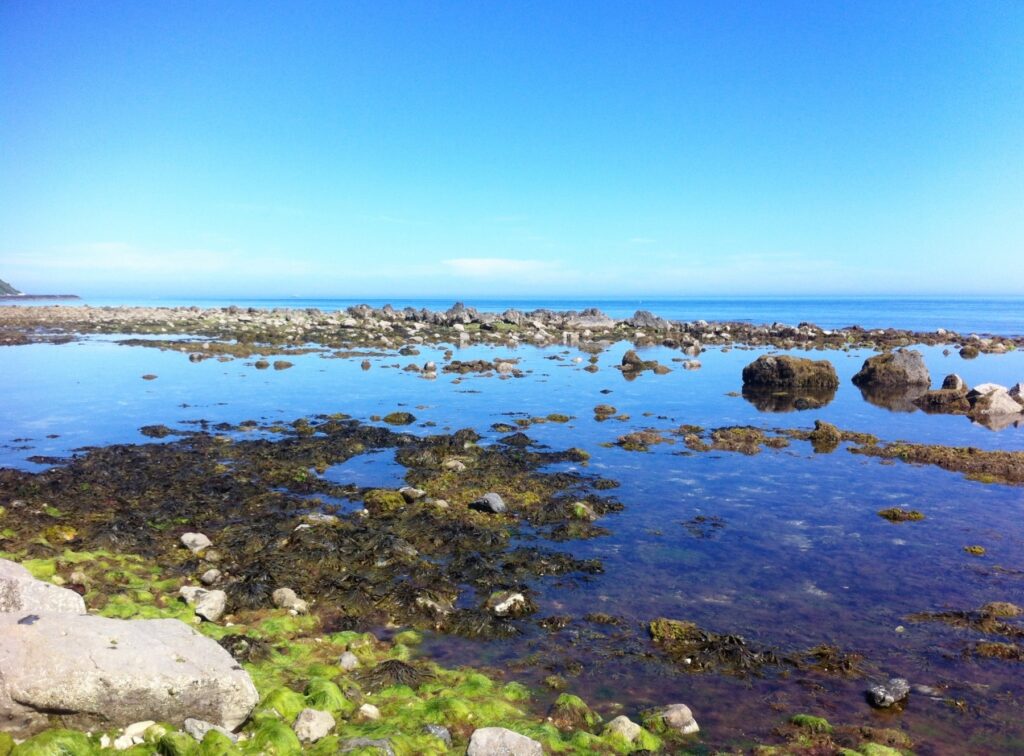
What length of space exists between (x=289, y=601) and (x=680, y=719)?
5828mm

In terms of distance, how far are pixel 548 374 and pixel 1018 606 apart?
2512cm

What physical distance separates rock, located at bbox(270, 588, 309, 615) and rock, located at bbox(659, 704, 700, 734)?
539cm

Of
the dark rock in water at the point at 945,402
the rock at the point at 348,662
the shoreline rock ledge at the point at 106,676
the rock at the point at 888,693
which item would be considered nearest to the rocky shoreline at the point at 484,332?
the dark rock in water at the point at 945,402

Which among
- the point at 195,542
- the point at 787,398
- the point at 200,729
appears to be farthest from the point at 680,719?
the point at 787,398

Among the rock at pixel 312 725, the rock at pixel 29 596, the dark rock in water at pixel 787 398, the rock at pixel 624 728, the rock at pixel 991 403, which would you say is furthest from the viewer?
the dark rock in water at pixel 787 398

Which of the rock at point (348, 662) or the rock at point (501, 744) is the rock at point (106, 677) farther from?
the rock at point (501, 744)

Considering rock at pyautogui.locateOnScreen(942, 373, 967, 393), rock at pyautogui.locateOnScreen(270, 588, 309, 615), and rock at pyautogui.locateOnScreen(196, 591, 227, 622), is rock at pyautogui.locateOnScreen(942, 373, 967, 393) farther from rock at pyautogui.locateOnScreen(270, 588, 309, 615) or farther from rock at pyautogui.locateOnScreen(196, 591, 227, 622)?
rock at pyautogui.locateOnScreen(196, 591, 227, 622)

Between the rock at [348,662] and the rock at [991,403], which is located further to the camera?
the rock at [991,403]

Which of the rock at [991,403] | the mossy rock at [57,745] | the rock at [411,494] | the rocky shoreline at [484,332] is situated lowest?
the rock at [411,494]

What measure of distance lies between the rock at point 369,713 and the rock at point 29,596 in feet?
10.9

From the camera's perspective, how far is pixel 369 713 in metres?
6.56

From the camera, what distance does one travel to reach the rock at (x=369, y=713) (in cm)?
654

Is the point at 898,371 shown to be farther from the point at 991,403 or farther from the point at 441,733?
the point at 441,733

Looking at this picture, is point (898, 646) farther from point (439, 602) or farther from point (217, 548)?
point (217, 548)
